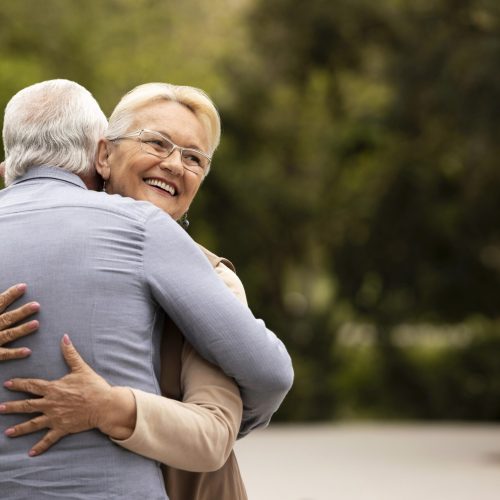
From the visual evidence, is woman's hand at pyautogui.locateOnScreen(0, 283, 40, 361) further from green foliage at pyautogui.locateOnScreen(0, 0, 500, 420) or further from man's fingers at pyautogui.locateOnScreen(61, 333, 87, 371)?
green foliage at pyautogui.locateOnScreen(0, 0, 500, 420)

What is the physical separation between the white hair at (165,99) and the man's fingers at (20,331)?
22.8 inches

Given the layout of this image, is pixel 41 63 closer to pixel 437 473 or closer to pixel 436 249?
pixel 436 249

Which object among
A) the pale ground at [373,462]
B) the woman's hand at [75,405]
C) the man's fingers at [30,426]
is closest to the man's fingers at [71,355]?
the woman's hand at [75,405]

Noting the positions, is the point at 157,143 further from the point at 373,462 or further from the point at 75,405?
the point at 373,462

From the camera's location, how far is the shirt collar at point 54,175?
2.43m

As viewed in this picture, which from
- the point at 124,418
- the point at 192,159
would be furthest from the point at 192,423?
the point at 192,159

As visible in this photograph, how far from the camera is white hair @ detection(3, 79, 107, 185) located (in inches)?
95.9

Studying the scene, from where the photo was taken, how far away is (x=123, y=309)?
2.25 meters

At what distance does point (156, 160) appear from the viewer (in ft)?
8.77

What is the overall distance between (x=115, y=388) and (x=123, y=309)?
14 centimetres

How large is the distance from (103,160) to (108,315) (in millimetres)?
474

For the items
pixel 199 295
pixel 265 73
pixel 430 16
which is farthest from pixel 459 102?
pixel 199 295

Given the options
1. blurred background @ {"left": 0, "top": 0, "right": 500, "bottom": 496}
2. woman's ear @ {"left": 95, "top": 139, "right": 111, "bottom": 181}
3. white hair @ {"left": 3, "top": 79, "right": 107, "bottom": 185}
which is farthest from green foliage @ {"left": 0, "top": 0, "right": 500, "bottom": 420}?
white hair @ {"left": 3, "top": 79, "right": 107, "bottom": 185}

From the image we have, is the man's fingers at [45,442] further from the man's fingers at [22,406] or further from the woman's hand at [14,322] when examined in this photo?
the woman's hand at [14,322]
